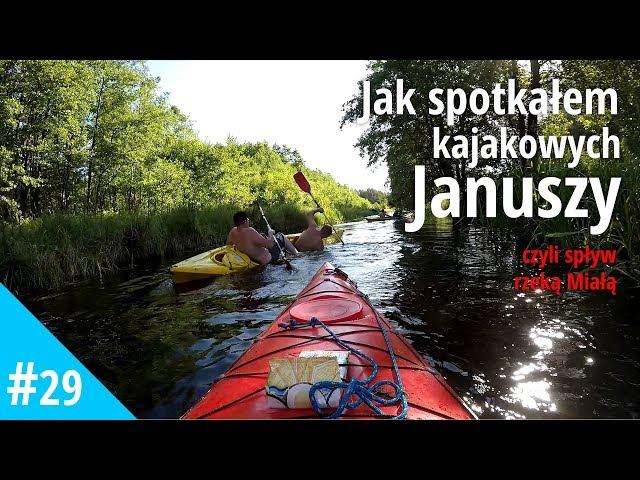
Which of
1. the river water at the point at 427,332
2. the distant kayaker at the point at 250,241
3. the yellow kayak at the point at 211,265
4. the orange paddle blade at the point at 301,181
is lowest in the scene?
the river water at the point at 427,332

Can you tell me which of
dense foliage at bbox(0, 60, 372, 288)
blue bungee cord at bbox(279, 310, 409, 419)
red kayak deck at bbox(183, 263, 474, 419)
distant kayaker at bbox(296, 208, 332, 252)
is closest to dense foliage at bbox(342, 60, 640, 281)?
red kayak deck at bbox(183, 263, 474, 419)

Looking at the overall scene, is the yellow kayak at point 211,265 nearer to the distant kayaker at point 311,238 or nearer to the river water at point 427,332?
the river water at point 427,332

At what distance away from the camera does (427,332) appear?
3.52 m

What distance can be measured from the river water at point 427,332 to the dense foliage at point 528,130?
0.80m

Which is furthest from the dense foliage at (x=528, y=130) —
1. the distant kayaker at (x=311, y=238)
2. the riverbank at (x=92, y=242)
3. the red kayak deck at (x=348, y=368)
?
the riverbank at (x=92, y=242)

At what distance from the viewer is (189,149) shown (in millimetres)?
17250

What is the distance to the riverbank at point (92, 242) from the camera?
564cm

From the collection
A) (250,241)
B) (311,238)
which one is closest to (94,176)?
(311,238)

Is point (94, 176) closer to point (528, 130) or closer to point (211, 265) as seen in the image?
point (211, 265)

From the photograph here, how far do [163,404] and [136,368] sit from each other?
2.33ft

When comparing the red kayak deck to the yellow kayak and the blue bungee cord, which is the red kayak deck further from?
the yellow kayak
